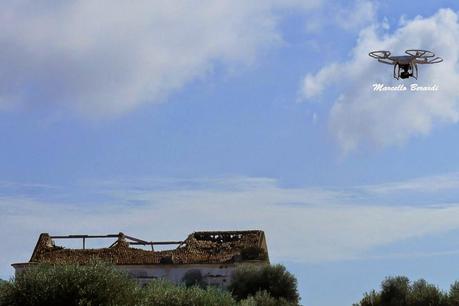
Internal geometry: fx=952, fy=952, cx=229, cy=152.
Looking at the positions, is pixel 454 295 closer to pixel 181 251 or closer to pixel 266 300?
pixel 266 300

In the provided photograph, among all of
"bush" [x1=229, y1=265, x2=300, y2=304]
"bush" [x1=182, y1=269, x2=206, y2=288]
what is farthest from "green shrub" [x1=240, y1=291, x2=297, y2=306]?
"bush" [x1=182, y1=269, x2=206, y2=288]

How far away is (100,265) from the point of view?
30047 mm

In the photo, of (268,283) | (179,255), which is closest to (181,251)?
(179,255)

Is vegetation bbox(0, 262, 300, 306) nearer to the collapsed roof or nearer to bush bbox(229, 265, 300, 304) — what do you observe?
bush bbox(229, 265, 300, 304)

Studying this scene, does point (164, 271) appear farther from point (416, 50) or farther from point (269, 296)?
point (416, 50)

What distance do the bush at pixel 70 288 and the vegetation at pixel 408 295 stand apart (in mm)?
22554

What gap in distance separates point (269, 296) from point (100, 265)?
18.8 m

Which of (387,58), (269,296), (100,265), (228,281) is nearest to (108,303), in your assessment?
(100,265)

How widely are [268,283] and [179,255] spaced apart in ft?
21.7

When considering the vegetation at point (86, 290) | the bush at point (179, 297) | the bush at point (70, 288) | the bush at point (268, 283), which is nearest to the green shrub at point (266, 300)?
the bush at point (268, 283)

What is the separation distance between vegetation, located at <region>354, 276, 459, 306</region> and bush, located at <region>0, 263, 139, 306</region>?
→ 74.0 ft

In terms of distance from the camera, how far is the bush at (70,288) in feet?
95.5

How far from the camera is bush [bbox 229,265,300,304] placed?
49.8 meters

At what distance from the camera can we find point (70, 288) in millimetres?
29203
